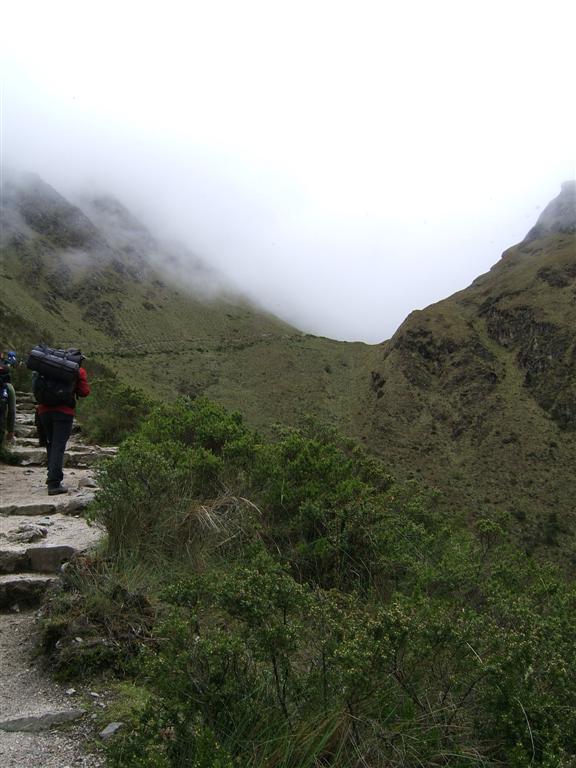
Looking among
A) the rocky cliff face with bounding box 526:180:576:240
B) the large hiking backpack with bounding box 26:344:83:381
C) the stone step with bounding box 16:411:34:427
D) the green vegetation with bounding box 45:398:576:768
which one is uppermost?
the rocky cliff face with bounding box 526:180:576:240

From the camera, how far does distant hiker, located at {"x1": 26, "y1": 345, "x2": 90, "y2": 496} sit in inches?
271

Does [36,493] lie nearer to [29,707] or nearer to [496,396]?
[29,707]

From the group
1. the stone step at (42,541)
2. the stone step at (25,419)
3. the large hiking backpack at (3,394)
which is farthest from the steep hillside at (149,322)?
the stone step at (42,541)

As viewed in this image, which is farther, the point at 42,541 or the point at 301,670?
the point at 42,541

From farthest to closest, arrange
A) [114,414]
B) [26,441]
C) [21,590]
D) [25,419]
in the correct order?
[25,419] → [114,414] → [26,441] → [21,590]

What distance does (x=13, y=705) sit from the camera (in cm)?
297

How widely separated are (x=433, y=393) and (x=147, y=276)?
9158cm

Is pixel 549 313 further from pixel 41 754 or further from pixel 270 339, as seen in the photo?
pixel 41 754

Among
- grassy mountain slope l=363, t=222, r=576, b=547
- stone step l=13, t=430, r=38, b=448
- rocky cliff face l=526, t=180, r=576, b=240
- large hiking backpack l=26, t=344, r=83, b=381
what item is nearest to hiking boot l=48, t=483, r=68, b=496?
large hiking backpack l=26, t=344, r=83, b=381

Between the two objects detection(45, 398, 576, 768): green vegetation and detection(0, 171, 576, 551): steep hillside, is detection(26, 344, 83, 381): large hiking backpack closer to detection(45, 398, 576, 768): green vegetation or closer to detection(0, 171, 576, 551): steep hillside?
detection(45, 398, 576, 768): green vegetation

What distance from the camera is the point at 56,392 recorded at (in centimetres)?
695

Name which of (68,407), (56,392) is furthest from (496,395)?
(56,392)

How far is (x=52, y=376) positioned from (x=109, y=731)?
5052 millimetres

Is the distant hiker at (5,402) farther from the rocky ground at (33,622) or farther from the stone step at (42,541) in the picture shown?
the stone step at (42,541)
